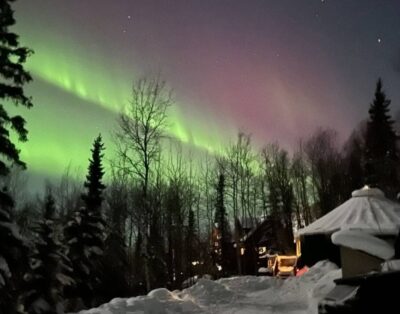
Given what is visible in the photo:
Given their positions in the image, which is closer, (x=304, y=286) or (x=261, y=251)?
(x=304, y=286)

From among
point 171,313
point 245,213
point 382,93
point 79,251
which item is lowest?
point 171,313

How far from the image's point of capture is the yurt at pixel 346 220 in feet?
85.6

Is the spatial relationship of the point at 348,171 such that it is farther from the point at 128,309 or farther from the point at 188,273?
the point at 128,309

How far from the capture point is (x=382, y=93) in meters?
60.6

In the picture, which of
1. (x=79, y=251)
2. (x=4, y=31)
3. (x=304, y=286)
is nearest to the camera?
(x=4, y=31)

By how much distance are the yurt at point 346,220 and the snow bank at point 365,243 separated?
18.1 metres

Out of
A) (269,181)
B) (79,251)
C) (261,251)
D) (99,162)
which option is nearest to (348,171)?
(269,181)

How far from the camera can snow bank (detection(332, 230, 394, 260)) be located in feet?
22.7

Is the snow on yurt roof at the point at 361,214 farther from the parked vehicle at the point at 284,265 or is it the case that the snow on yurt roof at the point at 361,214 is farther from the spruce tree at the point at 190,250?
the spruce tree at the point at 190,250

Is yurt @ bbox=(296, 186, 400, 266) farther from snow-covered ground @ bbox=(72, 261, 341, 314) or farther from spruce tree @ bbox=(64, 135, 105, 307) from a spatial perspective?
spruce tree @ bbox=(64, 135, 105, 307)

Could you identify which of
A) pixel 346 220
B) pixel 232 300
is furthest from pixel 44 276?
pixel 346 220

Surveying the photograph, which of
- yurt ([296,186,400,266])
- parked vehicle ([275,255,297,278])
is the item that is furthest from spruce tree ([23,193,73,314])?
parked vehicle ([275,255,297,278])

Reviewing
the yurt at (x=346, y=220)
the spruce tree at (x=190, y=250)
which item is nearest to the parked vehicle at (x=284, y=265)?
the yurt at (x=346, y=220)

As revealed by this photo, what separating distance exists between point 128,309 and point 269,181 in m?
51.8
